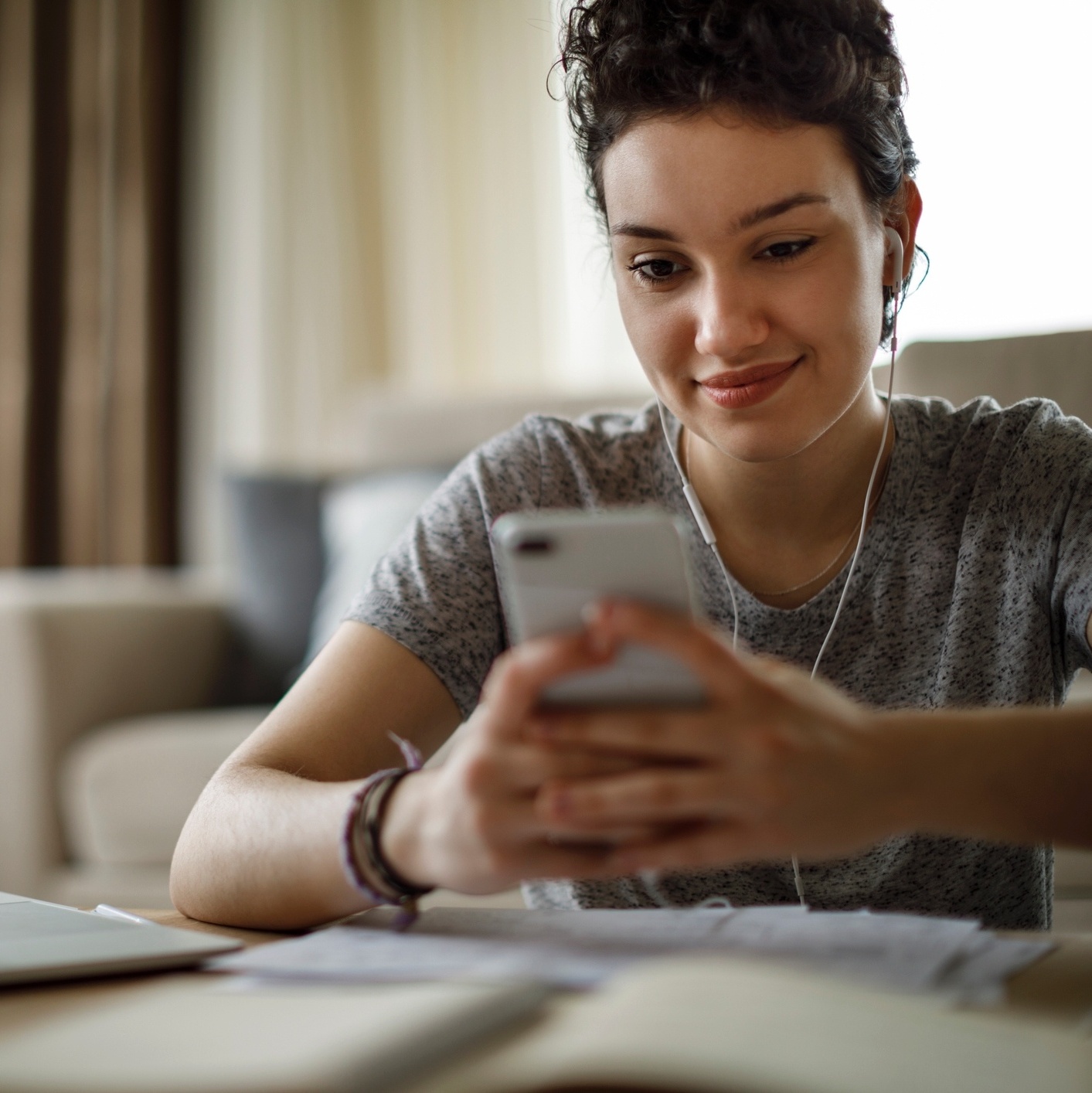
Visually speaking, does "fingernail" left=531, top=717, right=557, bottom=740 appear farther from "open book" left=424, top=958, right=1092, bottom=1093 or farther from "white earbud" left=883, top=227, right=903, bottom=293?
"white earbud" left=883, top=227, right=903, bottom=293

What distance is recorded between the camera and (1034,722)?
24.4 inches

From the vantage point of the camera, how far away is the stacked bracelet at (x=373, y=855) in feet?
2.14

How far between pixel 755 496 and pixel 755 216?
0.27 metres

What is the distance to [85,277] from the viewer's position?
2.90 metres

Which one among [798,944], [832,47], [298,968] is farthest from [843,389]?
[298,968]

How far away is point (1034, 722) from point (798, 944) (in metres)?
0.18

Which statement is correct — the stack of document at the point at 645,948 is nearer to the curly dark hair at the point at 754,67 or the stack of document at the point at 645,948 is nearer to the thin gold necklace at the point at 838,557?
the thin gold necklace at the point at 838,557

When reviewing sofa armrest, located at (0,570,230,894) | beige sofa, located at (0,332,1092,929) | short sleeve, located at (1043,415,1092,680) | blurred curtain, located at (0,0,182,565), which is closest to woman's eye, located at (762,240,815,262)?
short sleeve, located at (1043,415,1092,680)

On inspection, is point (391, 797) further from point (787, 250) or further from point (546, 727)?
point (787, 250)

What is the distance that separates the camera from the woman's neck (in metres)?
1.03

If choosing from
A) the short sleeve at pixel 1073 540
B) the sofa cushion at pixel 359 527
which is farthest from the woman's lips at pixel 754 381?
the sofa cushion at pixel 359 527

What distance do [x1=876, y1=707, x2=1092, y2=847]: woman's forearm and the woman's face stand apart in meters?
0.38

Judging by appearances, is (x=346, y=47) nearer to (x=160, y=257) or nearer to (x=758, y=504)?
(x=160, y=257)

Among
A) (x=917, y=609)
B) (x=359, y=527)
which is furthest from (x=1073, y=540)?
(x=359, y=527)
